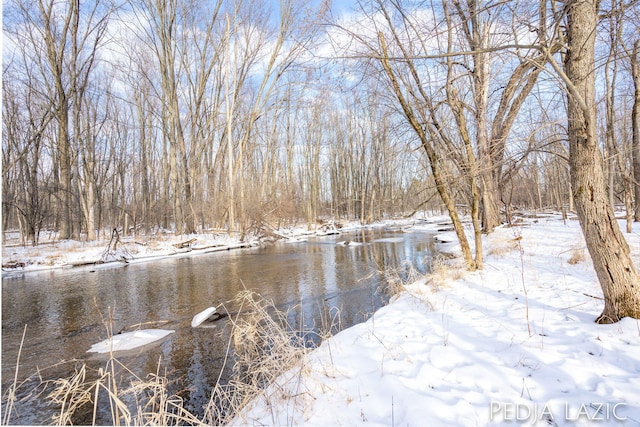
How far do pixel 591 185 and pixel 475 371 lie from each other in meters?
2.15

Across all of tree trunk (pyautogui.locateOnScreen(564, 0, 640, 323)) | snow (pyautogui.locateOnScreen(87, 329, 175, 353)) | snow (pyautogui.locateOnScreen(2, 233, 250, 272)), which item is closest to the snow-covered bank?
tree trunk (pyautogui.locateOnScreen(564, 0, 640, 323))

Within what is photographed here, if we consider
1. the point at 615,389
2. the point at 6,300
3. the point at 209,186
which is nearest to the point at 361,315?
the point at 615,389

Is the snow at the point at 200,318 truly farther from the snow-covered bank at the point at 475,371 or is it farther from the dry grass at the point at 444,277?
the dry grass at the point at 444,277

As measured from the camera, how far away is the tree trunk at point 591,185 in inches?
119

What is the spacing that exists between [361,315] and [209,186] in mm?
19295

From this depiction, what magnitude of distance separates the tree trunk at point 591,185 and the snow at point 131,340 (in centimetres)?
543

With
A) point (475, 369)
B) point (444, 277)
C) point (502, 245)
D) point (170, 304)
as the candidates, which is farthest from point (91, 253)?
point (502, 245)

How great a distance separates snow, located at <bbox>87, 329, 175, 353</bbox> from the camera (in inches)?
167

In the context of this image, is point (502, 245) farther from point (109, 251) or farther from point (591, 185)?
point (109, 251)

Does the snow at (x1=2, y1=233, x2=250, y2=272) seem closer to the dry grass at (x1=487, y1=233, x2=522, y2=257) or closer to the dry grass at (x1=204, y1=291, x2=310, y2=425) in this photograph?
the dry grass at (x1=204, y1=291, x2=310, y2=425)

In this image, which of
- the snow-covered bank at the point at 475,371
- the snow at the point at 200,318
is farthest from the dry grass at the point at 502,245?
the snow at the point at 200,318

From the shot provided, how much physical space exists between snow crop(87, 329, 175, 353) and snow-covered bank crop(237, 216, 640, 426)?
2616mm

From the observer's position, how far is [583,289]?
4.38 metres

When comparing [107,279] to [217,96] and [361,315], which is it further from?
[217,96]
